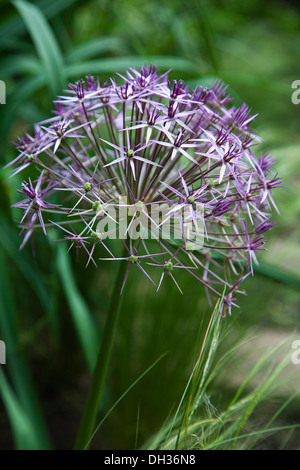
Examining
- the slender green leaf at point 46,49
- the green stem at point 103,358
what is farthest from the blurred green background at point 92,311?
the green stem at point 103,358

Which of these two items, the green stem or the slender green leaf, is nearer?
the green stem

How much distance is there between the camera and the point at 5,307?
812 millimetres

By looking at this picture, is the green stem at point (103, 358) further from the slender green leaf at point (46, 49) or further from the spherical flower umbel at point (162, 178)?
the slender green leaf at point (46, 49)

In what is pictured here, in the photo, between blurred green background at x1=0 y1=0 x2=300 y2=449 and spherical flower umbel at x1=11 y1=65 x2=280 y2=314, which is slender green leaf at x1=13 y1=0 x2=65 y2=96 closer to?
blurred green background at x1=0 y1=0 x2=300 y2=449

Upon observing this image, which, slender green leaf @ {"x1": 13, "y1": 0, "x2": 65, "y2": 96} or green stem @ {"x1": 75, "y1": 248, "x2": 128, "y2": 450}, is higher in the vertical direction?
slender green leaf @ {"x1": 13, "y1": 0, "x2": 65, "y2": 96}

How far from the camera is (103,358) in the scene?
503 mm

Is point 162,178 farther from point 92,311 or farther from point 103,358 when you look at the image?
point 92,311

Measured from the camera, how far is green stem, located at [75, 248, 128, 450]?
49cm

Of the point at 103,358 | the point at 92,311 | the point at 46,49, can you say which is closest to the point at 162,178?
the point at 103,358

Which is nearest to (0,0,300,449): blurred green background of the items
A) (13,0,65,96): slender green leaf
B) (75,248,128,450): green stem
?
(13,0,65,96): slender green leaf

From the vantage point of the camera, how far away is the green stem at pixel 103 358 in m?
0.49

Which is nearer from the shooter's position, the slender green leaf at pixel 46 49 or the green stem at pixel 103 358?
the green stem at pixel 103 358
